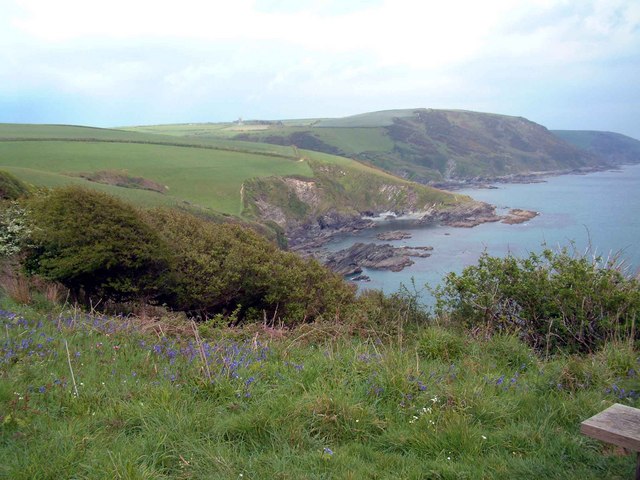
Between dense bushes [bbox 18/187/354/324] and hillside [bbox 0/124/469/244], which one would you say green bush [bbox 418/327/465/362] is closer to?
dense bushes [bbox 18/187/354/324]

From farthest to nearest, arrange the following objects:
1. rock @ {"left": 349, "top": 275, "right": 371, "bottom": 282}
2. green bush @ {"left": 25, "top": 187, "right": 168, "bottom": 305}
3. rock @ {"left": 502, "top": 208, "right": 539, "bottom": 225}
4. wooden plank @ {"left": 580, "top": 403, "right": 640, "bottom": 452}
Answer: rock @ {"left": 502, "top": 208, "right": 539, "bottom": 225} → rock @ {"left": 349, "top": 275, "right": 371, "bottom": 282} → green bush @ {"left": 25, "top": 187, "right": 168, "bottom": 305} → wooden plank @ {"left": 580, "top": 403, "right": 640, "bottom": 452}

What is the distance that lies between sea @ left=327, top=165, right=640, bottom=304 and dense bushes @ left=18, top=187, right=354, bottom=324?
781 inches

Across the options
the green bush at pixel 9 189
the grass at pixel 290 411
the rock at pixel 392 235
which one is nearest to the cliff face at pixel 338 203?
the rock at pixel 392 235

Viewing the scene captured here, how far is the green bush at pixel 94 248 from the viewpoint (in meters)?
14.5

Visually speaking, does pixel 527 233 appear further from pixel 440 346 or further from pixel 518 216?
pixel 440 346

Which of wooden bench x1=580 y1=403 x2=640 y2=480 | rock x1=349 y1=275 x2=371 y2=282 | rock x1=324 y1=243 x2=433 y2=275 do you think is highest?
wooden bench x1=580 y1=403 x2=640 y2=480

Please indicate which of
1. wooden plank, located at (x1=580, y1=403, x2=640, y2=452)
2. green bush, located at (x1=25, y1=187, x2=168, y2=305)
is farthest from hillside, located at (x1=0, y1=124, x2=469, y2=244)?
wooden plank, located at (x1=580, y1=403, x2=640, y2=452)

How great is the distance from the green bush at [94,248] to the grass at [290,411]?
859 centimetres

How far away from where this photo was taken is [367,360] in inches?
231

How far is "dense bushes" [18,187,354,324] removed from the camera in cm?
1480

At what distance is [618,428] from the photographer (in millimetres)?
3674

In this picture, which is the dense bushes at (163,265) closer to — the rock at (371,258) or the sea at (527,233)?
the sea at (527,233)

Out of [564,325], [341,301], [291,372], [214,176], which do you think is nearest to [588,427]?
[291,372]

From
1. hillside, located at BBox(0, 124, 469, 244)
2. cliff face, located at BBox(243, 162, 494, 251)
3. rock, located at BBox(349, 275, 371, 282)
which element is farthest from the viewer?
cliff face, located at BBox(243, 162, 494, 251)
